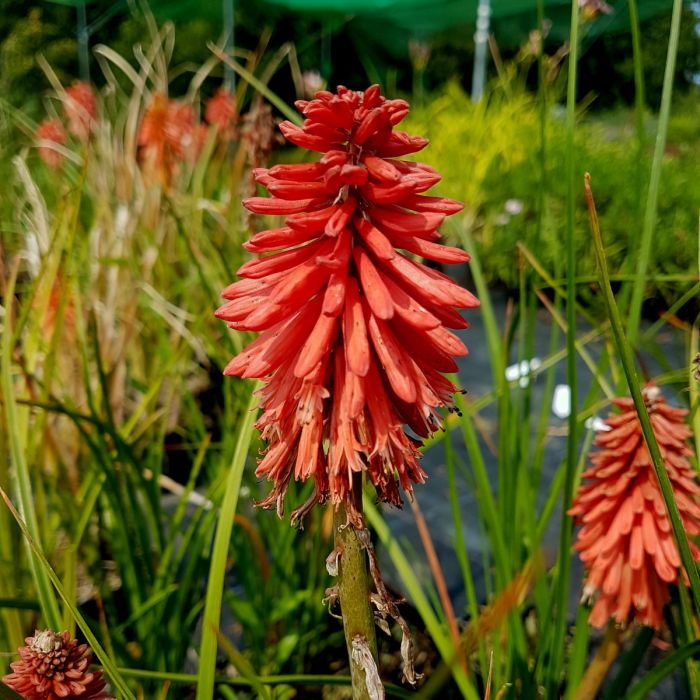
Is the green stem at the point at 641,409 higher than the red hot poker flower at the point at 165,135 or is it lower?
lower

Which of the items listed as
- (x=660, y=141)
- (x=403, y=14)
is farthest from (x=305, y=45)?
(x=660, y=141)

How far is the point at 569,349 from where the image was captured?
1008 millimetres

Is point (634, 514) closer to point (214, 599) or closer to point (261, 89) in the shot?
point (214, 599)

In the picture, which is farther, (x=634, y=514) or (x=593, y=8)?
(x=593, y=8)

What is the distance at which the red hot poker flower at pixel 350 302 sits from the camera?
0.77m

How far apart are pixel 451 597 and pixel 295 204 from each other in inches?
67.5

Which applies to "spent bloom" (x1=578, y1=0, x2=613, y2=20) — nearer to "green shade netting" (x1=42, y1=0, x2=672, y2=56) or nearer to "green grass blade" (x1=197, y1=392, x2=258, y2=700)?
"green grass blade" (x1=197, y1=392, x2=258, y2=700)

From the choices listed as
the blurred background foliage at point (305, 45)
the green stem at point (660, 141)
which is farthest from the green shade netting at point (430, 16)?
the green stem at point (660, 141)

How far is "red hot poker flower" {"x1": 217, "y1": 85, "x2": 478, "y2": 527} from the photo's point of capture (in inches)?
30.3

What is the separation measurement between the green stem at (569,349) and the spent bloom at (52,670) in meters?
0.73

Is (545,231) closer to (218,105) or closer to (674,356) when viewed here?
(674,356)

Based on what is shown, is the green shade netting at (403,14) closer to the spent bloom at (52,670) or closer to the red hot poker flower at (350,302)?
the red hot poker flower at (350,302)

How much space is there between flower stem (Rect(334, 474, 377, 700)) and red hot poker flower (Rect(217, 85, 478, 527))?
3 cm

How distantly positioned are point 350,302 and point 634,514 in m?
0.79
